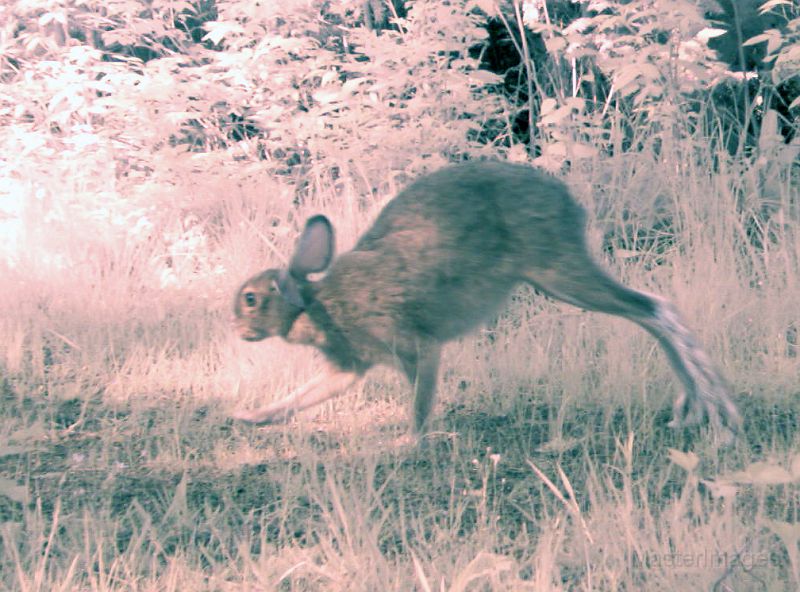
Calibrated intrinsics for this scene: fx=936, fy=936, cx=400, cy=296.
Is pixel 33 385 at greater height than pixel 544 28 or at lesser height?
lesser

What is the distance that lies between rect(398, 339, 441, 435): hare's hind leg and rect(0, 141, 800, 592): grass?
13cm

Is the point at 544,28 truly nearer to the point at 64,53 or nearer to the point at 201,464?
the point at 201,464

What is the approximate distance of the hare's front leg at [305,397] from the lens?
3812 millimetres

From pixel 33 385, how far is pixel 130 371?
430 millimetres

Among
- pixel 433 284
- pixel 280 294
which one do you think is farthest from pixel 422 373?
pixel 280 294

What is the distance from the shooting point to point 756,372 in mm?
3906

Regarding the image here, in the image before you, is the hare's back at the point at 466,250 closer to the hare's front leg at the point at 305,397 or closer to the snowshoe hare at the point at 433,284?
the snowshoe hare at the point at 433,284

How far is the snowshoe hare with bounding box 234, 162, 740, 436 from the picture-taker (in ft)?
12.3

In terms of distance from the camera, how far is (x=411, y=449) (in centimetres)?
347

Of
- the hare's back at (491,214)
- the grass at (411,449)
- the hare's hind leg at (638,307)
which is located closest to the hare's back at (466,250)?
the hare's back at (491,214)

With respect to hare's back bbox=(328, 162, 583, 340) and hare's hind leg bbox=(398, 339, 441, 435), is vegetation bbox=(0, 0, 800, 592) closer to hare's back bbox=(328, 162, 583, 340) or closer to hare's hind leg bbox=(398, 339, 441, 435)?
hare's hind leg bbox=(398, 339, 441, 435)

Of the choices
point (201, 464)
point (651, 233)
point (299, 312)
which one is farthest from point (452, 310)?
point (651, 233)

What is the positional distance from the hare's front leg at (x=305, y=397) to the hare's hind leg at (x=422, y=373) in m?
0.28

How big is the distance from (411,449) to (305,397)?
0.63 meters
